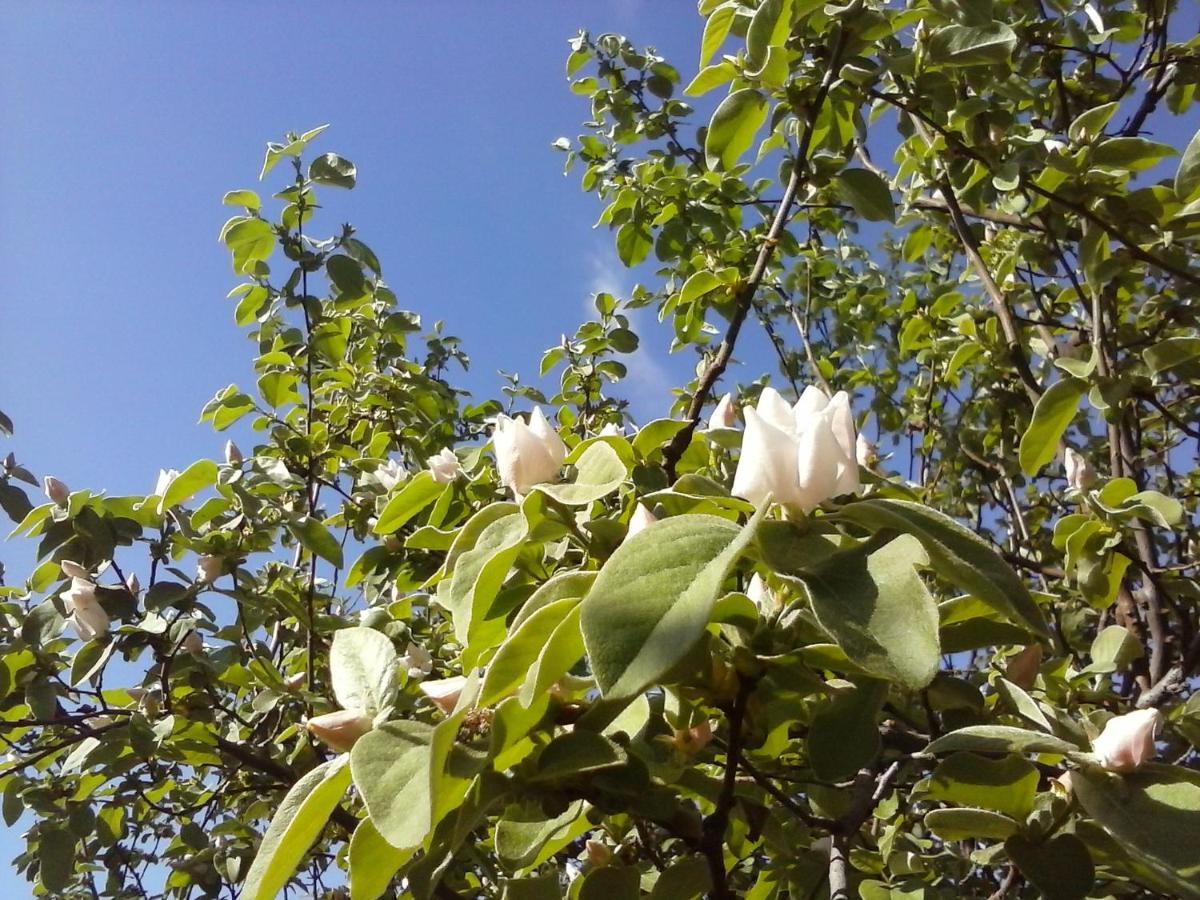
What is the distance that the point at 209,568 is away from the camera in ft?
6.43

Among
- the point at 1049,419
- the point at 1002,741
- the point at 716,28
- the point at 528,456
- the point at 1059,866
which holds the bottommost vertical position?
the point at 1059,866

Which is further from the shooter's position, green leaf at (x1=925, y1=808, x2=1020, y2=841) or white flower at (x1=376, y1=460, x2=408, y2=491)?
white flower at (x1=376, y1=460, x2=408, y2=491)

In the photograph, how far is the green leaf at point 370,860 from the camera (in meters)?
0.77

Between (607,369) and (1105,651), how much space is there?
5.39ft

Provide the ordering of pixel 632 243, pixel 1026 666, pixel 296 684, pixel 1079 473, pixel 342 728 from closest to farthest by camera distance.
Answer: pixel 342 728, pixel 1026 666, pixel 1079 473, pixel 296 684, pixel 632 243

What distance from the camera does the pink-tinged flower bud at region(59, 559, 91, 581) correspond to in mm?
1807

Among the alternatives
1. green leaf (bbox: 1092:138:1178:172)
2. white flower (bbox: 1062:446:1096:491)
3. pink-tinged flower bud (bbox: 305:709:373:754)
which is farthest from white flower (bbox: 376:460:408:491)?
green leaf (bbox: 1092:138:1178:172)

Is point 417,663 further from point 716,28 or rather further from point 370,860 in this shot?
point 716,28

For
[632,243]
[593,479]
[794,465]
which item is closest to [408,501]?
[593,479]

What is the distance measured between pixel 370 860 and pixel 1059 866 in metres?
A: 0.66

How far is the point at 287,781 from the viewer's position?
1948mm

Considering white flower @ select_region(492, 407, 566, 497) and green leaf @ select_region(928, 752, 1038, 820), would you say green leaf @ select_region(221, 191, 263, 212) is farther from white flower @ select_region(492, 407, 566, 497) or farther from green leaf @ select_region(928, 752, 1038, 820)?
green leaf @ select_region(928, 752, 1038, 820)

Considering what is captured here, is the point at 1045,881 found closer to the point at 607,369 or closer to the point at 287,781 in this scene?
the point at 287,781

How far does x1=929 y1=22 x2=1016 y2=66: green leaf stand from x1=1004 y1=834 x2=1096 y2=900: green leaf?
1.24 meters
